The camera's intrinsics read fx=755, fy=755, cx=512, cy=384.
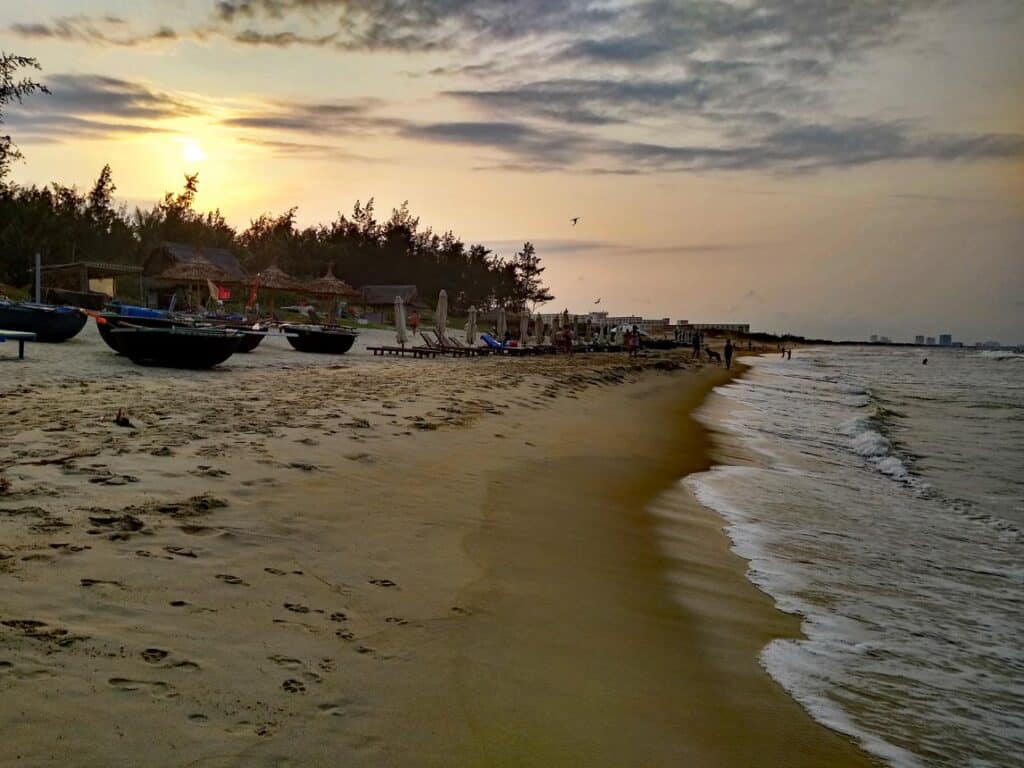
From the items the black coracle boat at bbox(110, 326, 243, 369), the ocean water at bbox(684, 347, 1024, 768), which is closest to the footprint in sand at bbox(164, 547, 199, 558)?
the ocean water at bbox(684, 347, 1024, 768)

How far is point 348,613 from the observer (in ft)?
11.6

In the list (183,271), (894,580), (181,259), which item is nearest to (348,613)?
(894,580)

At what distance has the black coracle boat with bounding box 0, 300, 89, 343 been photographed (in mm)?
16812

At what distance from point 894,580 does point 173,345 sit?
13.3 metres

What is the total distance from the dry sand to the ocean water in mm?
283

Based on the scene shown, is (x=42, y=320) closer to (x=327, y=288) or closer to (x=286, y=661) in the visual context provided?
(x=286, y=661)

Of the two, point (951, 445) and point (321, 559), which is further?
point (951, 445)

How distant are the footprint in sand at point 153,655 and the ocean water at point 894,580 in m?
2.76

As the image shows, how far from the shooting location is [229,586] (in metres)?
3.56

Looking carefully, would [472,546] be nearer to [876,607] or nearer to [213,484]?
[213,484]

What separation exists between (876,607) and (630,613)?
186 centimetres

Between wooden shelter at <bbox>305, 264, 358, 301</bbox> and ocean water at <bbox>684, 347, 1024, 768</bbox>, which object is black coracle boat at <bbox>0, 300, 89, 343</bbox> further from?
wooden shelter at <bbox>305, 264, 358, 301</bbox>

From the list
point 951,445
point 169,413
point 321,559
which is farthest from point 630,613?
point 951,445

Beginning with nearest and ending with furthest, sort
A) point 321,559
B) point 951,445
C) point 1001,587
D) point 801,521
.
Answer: point 321,559 → point 1001,587 → point 801,521 → point 951,445
